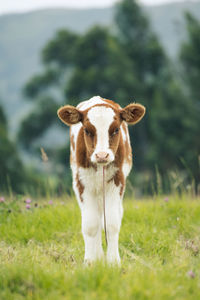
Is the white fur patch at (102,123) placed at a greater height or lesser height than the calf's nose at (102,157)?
greater

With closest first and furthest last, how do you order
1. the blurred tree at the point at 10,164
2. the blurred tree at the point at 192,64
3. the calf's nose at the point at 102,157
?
the calf's nose at the point at 102,157 < the blurred tree at the point at 10,164 < the blurred tree at the point at 192,64

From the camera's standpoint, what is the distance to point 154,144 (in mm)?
29312

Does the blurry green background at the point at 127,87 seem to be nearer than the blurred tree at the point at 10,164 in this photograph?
No

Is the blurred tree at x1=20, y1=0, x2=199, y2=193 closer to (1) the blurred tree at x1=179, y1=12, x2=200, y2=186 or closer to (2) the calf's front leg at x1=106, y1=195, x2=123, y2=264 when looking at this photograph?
(1) the blurred tree at x1=179, y1=12, x2=200, y2=186

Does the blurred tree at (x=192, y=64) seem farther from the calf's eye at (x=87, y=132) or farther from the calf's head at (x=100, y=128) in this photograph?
the calf's eye at (x=87, y=132)

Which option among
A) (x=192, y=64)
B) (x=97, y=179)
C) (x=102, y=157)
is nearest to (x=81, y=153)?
(x=97, y=179)

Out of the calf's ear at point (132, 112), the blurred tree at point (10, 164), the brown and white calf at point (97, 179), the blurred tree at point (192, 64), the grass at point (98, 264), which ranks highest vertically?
the blurred tree at point (192, 64)

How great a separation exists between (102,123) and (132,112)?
543 millimetres

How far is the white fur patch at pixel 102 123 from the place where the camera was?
4.17 meters

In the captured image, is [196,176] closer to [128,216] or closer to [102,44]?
[102,44]

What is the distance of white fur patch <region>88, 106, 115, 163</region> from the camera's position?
13.7 feet

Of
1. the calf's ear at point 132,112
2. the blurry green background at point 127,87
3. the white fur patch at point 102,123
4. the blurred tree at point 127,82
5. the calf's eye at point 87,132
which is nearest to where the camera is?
the white fur patch at point 102,123

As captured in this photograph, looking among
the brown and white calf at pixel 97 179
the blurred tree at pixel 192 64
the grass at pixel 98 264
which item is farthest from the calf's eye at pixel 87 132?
the blurred tree at pixel 192 64

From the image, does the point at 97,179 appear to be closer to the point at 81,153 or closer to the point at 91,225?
the point at 81,153
